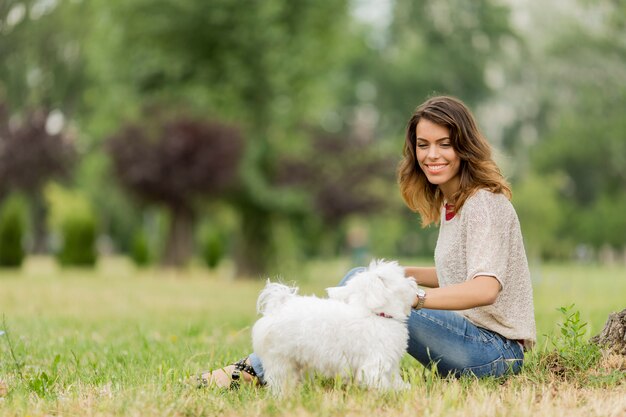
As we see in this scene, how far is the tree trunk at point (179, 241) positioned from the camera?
23750mm

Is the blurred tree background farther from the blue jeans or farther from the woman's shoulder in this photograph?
the blue jeans

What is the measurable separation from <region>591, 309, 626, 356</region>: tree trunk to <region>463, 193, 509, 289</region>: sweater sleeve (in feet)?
3.01

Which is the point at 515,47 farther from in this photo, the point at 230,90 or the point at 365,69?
the point at 230,90

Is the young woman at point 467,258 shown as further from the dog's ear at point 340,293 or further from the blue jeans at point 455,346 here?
the dog's ear at point 340,293

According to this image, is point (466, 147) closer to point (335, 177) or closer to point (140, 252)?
point (335, 177)

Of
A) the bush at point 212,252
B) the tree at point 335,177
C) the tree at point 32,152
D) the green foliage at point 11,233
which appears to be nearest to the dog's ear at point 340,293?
the tree at point 335,177

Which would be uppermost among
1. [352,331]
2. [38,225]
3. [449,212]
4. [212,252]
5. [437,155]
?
[437,155]

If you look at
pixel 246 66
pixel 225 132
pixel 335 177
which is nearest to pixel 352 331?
pixel 225 132

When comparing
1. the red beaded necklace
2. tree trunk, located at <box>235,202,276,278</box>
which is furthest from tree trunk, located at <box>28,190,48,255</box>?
the red beaded necklace

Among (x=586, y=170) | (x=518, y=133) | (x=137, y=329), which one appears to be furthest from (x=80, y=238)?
(x=586, y=170)

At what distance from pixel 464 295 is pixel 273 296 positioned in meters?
0.92

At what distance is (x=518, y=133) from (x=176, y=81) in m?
29.6

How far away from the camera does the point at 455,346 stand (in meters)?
4.13

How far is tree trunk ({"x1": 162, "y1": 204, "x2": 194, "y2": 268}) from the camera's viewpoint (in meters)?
23.8
